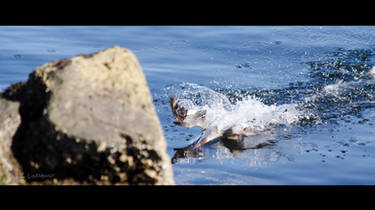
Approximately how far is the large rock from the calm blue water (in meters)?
1.19

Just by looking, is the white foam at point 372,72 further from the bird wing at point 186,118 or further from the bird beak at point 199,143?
the bird beak at point 199,143

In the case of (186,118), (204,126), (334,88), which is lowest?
(204,126)

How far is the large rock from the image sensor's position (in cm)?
342

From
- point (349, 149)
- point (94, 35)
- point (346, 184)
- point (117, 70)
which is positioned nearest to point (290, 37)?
point (94, 35)

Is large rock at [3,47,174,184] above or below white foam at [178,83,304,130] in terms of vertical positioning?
A: below

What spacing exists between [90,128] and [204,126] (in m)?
3.07

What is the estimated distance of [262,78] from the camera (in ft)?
28.0

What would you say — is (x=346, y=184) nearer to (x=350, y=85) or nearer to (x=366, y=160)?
(x=366, y=160)

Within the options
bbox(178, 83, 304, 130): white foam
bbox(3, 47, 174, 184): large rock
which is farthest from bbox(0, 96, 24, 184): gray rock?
bbox(178, 83, 304, 130): white foam

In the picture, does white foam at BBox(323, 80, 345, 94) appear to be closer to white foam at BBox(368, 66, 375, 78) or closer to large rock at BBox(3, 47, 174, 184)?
white foam at BBox(368, 66, 375, 78)

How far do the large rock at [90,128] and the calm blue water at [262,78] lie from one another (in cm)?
119

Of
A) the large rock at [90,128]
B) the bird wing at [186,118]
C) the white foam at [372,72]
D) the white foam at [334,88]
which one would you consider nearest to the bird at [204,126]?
the bird wing at [186,118]

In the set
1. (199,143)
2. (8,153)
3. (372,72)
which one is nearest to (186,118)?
(199,143)

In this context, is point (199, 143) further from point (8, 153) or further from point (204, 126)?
point (8, 153)
